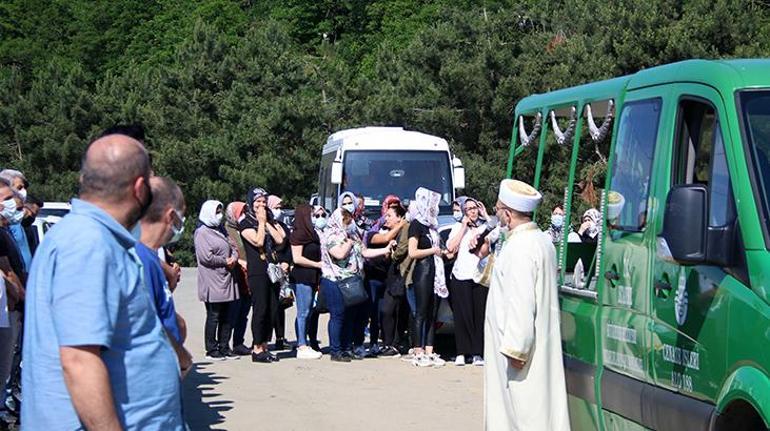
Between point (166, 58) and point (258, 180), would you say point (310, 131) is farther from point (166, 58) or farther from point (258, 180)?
point (166, 58)

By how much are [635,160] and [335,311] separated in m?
7.87

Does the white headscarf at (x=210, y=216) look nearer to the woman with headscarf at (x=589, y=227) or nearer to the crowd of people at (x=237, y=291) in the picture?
the crowd of people at (x=237, y=291)

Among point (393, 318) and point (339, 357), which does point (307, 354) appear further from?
point (393, 318)

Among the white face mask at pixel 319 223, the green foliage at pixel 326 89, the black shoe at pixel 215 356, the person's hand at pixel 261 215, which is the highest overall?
the green foliage at pixel 326 89

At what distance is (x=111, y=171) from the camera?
165 inches

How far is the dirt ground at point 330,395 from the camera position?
11203 mm

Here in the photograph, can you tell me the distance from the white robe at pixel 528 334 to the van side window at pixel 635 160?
520 mm

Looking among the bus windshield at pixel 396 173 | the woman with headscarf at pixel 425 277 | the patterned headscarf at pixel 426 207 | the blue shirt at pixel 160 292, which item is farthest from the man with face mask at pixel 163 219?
the bus windshield at pixel 396 173

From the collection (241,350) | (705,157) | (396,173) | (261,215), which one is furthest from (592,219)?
(396,173)

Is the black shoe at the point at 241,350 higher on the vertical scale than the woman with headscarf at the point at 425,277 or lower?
lower

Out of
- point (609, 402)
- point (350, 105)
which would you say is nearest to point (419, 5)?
point (350, 105)

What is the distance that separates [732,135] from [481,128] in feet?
126

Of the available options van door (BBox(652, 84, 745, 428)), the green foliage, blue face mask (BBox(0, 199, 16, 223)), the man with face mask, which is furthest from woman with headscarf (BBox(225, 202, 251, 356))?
the green foliage

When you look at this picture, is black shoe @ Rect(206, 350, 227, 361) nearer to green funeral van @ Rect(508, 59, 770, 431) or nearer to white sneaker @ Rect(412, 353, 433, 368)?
white sneaker @ Rect(412, 353, 433, 368)
